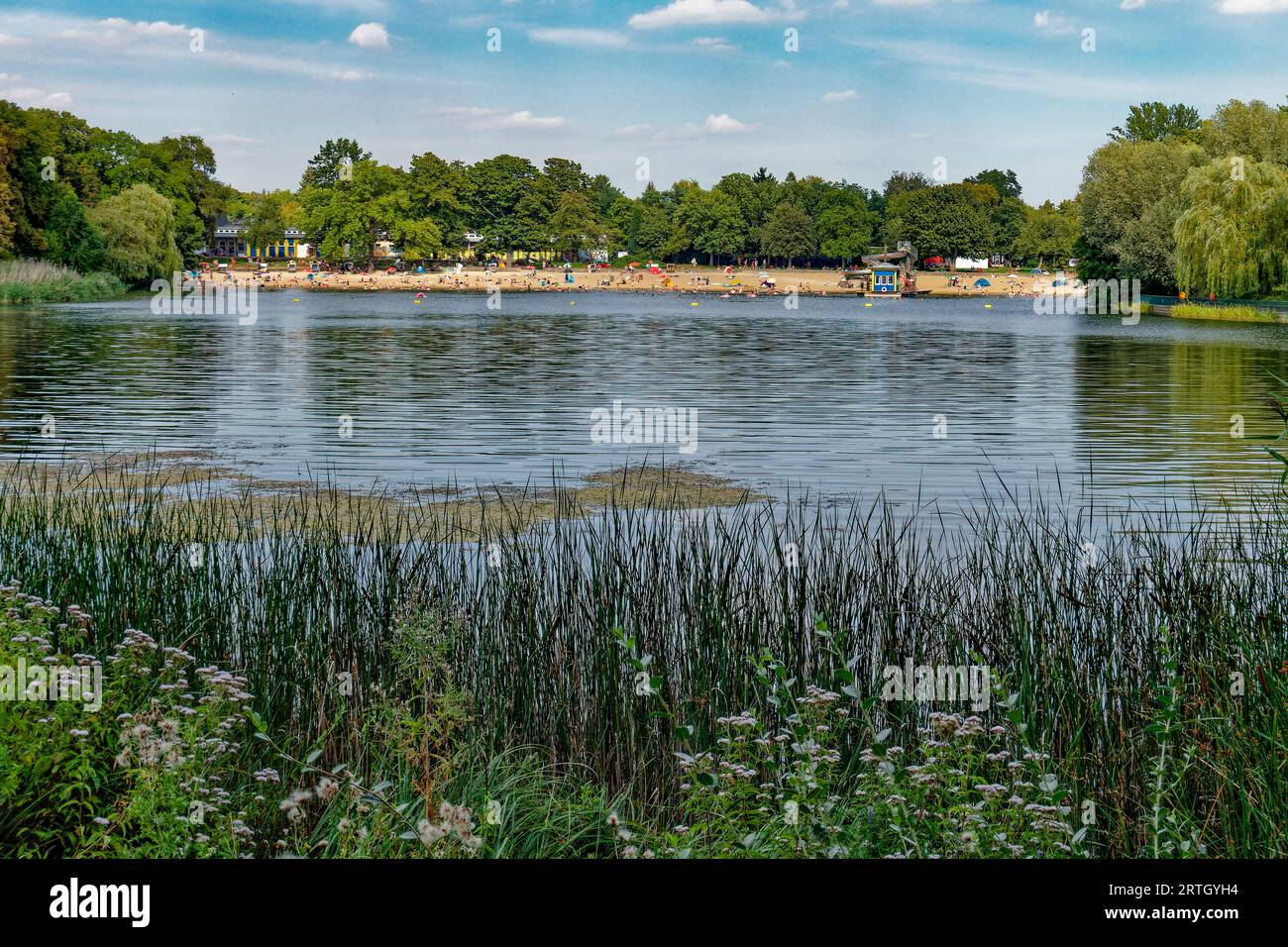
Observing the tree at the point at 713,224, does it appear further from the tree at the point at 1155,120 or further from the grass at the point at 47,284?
the grass at the point at 47,284

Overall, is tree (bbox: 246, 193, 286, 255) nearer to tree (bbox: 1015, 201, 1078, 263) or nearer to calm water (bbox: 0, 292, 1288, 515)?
tree (bbox: 1015, 201, 1078, 263)

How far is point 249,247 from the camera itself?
170 m

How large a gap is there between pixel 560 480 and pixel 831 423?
28.4 ft

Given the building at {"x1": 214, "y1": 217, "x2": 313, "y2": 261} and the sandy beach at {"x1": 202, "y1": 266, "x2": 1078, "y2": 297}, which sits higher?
the building at {"x1": 214, "y1": 217, "x2": 313, "y2": 261}

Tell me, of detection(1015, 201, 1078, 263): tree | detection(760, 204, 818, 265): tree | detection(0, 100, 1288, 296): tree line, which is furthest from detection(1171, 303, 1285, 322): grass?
detection(760, 204, 818, 265): tree

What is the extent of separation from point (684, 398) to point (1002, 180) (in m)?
174

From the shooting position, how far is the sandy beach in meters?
124

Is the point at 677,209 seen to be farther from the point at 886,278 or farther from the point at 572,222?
the point at 886,278

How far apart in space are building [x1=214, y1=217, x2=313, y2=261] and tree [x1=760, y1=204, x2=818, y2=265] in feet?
191

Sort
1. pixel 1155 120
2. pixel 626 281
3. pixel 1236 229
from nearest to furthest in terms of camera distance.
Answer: pixel 1236 229 → pixel 1155 120 → pixel 626 281

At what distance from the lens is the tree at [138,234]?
7838cm

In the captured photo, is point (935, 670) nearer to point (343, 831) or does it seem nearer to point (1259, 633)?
point (1259, 633)

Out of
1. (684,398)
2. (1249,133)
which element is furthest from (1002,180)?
(684,398)

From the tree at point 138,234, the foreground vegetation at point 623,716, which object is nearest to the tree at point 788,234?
the tree at point 138,234
